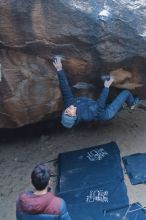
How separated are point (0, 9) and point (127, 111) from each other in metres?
2.82

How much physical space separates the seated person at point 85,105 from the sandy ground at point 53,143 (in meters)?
0.86

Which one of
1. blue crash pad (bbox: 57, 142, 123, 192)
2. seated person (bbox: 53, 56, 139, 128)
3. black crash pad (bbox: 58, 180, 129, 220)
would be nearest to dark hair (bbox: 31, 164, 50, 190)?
seated person (bbox: 53, 56, 139, 128)

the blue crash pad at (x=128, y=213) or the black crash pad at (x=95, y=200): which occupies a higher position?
the blue crash pad at (x=128, y=213)

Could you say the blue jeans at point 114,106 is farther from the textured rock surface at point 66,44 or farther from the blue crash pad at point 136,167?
the blue crash pad at point 136,167

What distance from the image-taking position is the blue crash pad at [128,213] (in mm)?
4894

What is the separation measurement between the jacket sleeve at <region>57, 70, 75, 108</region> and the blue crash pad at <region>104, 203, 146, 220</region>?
53.9 inches

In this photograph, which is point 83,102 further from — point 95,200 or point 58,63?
point 95,200

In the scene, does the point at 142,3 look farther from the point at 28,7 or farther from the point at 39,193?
the point at 39,193

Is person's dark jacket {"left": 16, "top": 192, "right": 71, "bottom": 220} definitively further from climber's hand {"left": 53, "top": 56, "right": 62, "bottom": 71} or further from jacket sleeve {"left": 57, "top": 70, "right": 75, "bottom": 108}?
climber's hand {"left": 53, "top": 56, "right": 62, "bottom": 71}

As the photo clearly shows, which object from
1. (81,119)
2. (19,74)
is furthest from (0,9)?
(81,119)

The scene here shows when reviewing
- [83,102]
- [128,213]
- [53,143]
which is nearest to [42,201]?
[128,213]

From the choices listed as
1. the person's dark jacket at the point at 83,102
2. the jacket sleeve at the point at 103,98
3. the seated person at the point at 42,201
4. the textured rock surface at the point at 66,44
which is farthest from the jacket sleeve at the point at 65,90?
the seated person at the point at 42,201

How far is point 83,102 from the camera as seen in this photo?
5.29m

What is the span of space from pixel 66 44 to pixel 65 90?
54 cm
